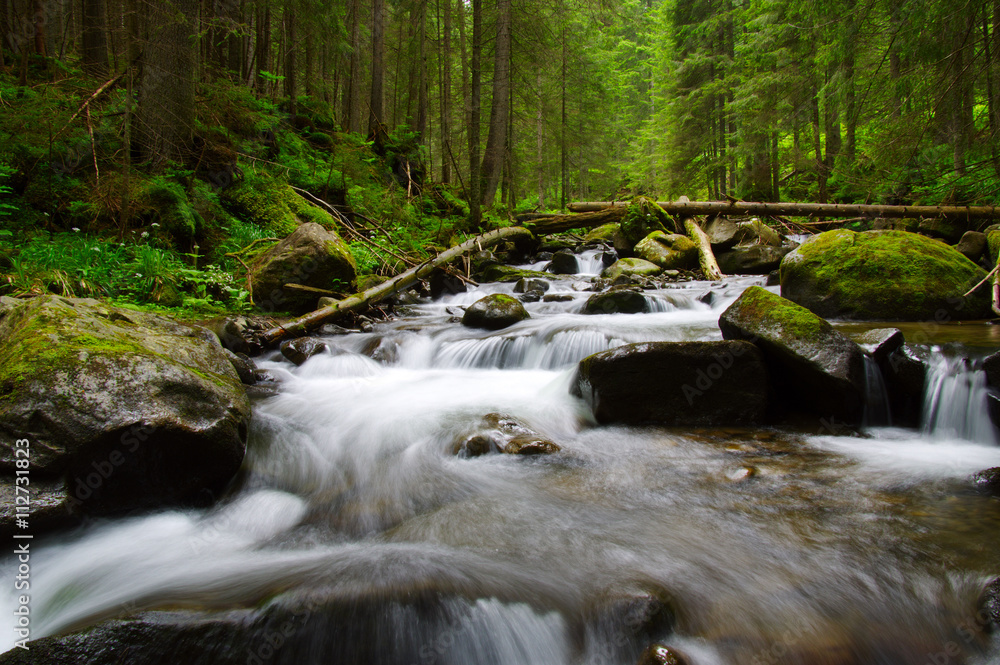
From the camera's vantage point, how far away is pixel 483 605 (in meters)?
2.47

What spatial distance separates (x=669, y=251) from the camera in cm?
1241

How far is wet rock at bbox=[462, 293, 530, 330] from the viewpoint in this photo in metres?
7.86

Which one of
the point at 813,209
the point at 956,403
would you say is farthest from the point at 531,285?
the point at 813,209

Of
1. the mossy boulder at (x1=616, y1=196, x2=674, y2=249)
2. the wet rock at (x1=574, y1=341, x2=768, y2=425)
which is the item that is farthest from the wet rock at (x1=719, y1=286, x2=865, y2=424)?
the mossy boulder at (x1=616, y1=196, x2=674, y2=249)

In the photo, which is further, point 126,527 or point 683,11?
point 683,11

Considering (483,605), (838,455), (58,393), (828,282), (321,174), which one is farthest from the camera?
(321,174)

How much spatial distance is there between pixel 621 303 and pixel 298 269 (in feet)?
17.7

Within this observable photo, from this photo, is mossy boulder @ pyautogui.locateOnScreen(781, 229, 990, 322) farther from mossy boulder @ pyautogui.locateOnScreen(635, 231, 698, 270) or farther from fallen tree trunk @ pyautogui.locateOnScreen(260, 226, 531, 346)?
fallen tree trunk @ pyautogui.locateOnScreen(260, 226, 531, 346)

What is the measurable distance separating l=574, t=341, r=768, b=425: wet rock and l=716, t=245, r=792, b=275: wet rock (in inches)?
319

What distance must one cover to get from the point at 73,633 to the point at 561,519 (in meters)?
2.50

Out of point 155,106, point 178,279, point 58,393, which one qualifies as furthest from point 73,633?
point 155,106

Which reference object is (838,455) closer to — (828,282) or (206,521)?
(828,282)

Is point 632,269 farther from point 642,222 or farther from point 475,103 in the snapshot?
point 475,103

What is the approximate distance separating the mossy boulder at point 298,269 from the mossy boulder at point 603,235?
9.88 metres
